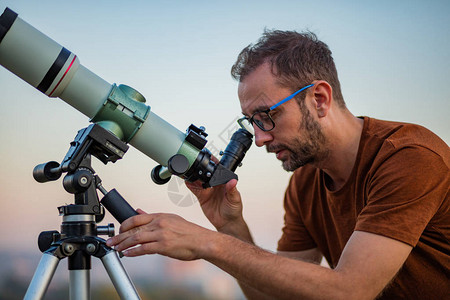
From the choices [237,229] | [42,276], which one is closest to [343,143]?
[237,229]

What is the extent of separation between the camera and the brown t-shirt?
1.53m

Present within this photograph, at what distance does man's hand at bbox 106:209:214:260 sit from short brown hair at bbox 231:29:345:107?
84 centimetres

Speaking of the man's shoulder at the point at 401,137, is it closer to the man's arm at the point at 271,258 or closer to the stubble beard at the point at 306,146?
the stubble beard at the point at 306,146

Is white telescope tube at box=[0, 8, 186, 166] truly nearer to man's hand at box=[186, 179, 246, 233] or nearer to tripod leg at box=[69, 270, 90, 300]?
man's hand at box=[186, 179, 246, 233]

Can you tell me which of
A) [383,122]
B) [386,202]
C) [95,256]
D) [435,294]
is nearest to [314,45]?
[383,122]

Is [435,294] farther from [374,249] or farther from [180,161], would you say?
[180,161]

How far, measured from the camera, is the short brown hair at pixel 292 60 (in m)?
1.89

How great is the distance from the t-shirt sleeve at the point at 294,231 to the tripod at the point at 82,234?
1.19 meters

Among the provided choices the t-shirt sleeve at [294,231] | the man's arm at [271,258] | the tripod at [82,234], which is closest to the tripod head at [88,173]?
the tripod at [82,234]

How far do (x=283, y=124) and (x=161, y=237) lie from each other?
812 mm

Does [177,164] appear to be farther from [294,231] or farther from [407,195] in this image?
[294,231]

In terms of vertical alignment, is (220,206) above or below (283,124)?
below

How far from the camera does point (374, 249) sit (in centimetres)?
147

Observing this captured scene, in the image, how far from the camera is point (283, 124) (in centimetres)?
183
